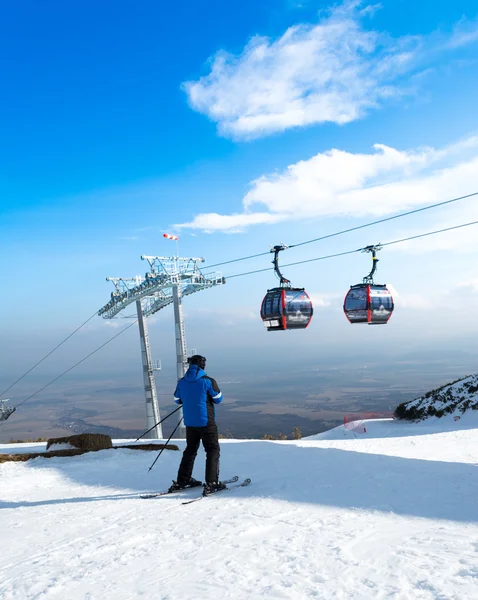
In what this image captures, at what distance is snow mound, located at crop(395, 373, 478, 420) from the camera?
79.7ft

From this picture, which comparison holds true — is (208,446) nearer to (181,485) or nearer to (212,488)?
(212,488)

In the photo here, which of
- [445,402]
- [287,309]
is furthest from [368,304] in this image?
[445,402]

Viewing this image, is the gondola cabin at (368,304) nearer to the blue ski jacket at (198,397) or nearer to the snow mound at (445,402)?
the snow mound at (445,402)

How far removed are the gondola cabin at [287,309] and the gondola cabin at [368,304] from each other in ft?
5.39

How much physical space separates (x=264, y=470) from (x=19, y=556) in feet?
15.8

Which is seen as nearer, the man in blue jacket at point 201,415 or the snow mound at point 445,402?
the man in blue jacket at point 201,415

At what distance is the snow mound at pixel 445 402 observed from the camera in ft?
79.7

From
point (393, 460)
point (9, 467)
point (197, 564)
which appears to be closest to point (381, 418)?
point (393, 460)

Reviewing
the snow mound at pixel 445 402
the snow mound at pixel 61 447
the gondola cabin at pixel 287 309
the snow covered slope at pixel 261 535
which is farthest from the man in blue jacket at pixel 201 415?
the snow mound at pixel 445 402

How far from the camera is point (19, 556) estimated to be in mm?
5133

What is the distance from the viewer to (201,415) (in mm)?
7438

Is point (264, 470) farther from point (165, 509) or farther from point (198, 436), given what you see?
point (165, 509)

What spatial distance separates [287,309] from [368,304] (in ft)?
9.84

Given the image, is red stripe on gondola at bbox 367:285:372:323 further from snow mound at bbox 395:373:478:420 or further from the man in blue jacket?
the man in blue jacket
